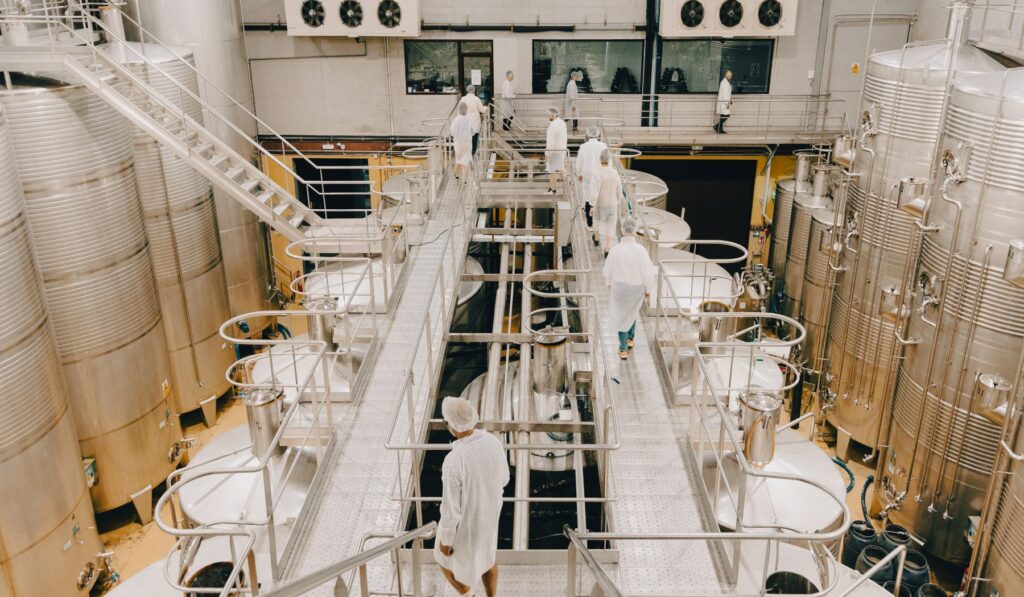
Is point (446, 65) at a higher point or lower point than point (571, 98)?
higher

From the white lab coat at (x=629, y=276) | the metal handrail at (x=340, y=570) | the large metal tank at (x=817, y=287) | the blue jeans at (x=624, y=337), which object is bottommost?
the large metal tank at (x=817, y=287)

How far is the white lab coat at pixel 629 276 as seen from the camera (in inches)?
332

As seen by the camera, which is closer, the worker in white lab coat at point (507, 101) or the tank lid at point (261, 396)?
the tank lid at point (261, 396)

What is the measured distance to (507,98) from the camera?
19.8 metres

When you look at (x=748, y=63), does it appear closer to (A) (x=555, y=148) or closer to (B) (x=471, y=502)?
(A) (x=555, y=148)

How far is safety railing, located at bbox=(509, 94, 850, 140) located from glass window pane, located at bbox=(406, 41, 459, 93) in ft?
5.69

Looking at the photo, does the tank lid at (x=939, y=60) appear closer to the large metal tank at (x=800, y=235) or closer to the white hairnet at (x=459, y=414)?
the large metal tank at (x=800, y=235)

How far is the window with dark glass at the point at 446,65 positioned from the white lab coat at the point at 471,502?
16311mm

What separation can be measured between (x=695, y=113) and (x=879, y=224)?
27.3ft

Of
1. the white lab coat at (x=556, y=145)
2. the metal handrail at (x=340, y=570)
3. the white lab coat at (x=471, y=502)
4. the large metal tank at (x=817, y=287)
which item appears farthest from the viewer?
the large metal tank at (x=817, y=287)

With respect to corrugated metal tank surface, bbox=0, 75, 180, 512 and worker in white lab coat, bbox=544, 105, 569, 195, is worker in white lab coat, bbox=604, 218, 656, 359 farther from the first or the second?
corrugated metal tank surface, bbox=0, 75, 180, 512

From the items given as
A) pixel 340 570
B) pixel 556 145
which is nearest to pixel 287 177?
pixel 556 145

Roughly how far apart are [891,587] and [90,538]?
10324mm

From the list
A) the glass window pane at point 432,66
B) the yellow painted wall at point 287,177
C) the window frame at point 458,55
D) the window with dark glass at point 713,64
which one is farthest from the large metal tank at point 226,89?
the window with dark glass at point 713,64
